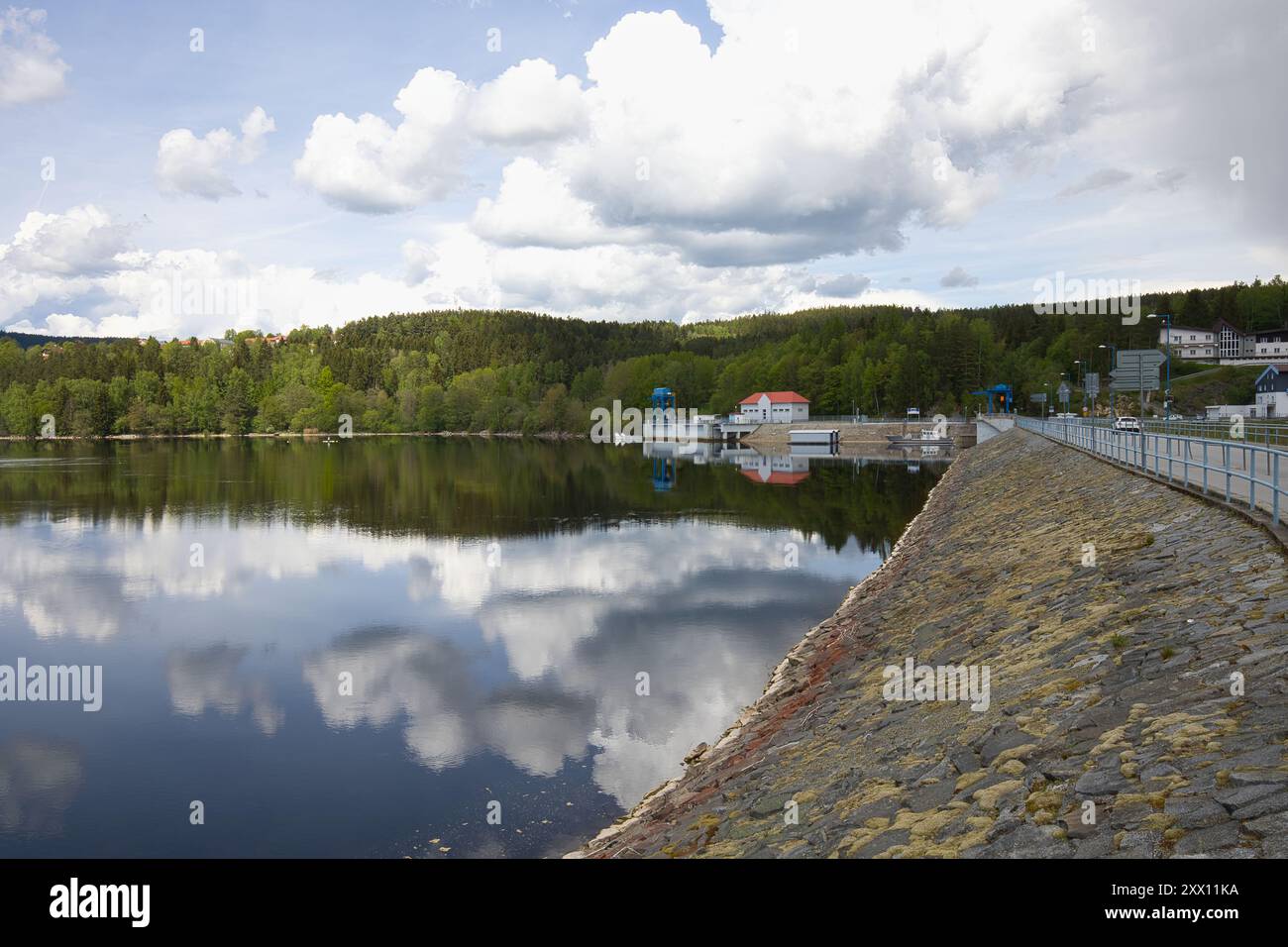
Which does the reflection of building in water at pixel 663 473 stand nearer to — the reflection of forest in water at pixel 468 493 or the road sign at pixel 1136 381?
the reflection of forest in water at pixel 468 493

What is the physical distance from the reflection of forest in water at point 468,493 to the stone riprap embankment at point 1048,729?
20.5m

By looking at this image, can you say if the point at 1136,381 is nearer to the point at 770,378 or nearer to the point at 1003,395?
the point at 1003,395

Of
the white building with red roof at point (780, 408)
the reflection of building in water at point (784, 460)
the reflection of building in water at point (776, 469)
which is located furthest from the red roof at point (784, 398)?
the reflection of building in water at point (776, 469)

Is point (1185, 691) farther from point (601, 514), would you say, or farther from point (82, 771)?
point (601, 514)

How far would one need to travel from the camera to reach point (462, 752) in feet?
53.3

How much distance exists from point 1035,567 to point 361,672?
55.7 feet

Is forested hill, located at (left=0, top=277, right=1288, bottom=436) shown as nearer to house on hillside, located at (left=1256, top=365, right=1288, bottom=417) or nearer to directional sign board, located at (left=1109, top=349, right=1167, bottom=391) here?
house on hillside, located at (left=1256, top=365, right=1288, bottom=417)

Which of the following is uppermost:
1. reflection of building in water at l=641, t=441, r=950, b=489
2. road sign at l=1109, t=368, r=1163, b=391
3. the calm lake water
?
road sign at l=1109, t=368, r=1163, b=391

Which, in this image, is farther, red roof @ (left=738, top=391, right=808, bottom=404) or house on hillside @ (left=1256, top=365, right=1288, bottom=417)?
red roof @ (left=738, top=391, right=808, bottom=404)

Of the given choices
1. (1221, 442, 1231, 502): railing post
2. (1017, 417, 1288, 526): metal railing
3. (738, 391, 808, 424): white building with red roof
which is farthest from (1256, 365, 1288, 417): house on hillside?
(1221, 442, 1231, 502): railing post

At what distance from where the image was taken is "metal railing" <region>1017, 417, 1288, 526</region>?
1689 centimetres

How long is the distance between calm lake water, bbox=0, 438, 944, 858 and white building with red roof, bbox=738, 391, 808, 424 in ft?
368

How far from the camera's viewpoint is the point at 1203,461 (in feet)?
82.8

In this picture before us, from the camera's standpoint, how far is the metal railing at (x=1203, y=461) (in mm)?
16891
